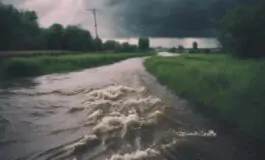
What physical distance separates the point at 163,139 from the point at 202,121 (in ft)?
4.49

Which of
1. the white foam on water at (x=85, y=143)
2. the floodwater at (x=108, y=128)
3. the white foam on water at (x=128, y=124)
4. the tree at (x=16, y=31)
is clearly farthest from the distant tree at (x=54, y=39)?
the white foam on water at (x=85, y=143)

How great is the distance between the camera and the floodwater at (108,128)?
17.6 ft

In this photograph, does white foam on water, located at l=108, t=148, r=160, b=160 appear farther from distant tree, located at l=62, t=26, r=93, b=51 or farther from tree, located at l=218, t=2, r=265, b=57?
distant tree, located at l=62, t=26, r=93, b=51

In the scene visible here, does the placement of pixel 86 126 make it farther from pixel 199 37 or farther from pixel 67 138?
pixel 199 37

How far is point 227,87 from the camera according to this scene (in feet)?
26.2

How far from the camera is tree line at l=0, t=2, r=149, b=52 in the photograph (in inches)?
590

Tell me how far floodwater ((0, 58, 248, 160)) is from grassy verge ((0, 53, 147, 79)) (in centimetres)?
380

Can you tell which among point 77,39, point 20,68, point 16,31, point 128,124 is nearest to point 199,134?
point 128,124

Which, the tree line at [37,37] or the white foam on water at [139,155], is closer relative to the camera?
the white foam on water at [139,155]

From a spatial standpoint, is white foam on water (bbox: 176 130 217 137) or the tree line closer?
white foam on water (bbox: 176 130 217 137)

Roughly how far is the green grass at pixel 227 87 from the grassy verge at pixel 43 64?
503 centimetres

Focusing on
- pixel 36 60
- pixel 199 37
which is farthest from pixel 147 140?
pixel 36 60

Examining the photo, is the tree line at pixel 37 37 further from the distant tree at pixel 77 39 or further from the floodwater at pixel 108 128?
the floodwater at pixel 108 128

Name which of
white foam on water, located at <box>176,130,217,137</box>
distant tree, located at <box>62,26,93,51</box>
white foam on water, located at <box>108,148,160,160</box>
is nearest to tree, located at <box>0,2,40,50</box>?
distant tree, located at <box>62,26,93,51</box>
